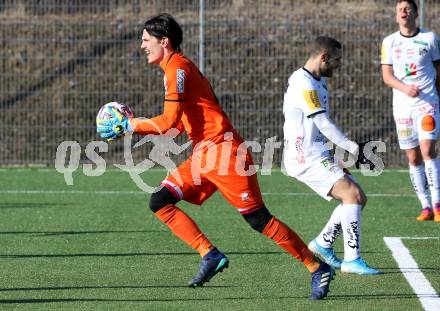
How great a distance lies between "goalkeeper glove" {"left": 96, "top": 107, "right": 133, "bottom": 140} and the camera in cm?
817

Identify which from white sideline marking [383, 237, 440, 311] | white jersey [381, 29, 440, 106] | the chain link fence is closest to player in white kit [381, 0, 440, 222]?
white jersey [381, 29, 440, 106]

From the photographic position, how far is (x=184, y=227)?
8336 millimetres

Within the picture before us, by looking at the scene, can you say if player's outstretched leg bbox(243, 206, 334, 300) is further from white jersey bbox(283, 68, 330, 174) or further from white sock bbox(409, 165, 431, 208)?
white sock bbox(409, 165, 431, 208)

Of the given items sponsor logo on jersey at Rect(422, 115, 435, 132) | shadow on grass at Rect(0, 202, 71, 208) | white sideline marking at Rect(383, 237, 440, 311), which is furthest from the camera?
shadow on grass at Rect(0, 202, 71, 208)

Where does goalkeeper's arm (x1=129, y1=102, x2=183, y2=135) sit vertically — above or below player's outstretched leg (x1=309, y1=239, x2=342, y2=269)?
above

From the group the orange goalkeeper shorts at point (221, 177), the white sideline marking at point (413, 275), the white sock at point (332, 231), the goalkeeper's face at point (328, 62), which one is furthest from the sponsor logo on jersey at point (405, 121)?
the orange goalkeeper shorts at point (221, 177)

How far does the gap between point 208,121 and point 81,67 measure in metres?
13.2

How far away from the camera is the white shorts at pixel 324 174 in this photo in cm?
895

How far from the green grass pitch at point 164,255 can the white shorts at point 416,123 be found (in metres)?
0.86

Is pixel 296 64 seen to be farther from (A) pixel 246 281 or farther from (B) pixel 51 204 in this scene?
(A) pixel 246 281

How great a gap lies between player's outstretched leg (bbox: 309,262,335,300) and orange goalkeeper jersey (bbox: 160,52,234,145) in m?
1.13

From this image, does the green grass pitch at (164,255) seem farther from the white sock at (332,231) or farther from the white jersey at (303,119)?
the white jersey at (303,119)

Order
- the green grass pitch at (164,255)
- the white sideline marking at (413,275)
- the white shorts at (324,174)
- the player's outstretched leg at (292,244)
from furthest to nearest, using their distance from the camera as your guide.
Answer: the white shorts at (324,174), the player's outstretched leg at (292,244), the green grass pitch at (164,255), the white sideline marking at (413,275)

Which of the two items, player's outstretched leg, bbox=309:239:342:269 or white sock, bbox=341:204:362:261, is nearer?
white sock, bbox=341:204:362:261
